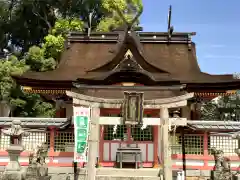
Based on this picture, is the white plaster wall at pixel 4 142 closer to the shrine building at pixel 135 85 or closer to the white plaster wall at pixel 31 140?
the white plaster wall at pixel 31 140

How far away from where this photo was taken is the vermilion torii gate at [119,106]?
10930mm

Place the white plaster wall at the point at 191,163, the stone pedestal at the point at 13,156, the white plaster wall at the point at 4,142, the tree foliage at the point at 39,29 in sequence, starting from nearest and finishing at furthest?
the stone pedestal at the point at 13,156 < the white plaster wall at the point at 191,163 < the white plaster wall at the point at 4,142 < the tree foliage at the point at 39,29

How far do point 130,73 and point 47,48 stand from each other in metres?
16.2

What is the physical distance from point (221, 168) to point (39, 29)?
2838 cm

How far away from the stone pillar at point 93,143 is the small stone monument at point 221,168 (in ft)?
13.7

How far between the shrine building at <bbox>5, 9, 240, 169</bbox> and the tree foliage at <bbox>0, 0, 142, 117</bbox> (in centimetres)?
868

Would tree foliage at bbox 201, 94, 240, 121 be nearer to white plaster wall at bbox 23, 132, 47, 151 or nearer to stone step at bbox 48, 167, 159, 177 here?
stone step at bbox 48, 167, 159, 177

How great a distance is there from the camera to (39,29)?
35750 mm

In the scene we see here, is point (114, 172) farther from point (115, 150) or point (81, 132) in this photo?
point (81, 132)

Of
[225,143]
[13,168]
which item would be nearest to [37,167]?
[13,168]

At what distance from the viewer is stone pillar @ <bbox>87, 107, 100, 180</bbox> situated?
35.4ft

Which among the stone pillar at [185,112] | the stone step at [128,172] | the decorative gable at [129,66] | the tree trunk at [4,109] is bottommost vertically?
the stone step at [128,172]

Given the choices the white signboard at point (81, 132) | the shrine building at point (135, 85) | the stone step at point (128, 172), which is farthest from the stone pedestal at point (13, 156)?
the stone step at point (128, 172)

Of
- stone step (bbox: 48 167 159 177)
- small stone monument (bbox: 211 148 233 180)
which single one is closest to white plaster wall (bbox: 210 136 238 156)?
small stone monument (bbox: 211 148 233 180)
